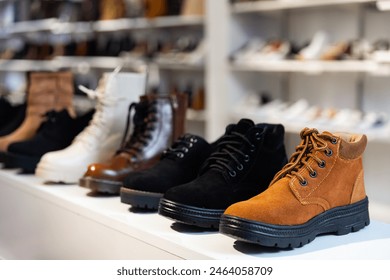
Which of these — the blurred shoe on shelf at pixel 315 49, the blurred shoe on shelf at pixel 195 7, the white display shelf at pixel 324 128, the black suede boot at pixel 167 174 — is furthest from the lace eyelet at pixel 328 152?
the blurred shoe on shelf at pixel 195 7

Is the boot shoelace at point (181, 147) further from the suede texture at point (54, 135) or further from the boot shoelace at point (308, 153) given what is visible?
the suede texture at point (54, 135)

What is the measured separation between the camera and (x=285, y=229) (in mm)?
1016

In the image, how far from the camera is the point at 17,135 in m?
2.04

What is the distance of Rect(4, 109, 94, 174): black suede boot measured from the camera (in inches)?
72.5

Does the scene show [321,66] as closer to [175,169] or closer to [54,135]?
[54,135]

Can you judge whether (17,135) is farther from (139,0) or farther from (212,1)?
(139,0)

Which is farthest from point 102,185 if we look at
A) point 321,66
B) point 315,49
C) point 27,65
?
point 27,65

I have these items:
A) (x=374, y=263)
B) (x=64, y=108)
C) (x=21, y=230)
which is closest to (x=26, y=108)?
(x=64, y=108)

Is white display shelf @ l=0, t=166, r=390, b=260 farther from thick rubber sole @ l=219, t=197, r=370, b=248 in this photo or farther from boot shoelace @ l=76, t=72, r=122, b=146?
boot shoelace @ l=76, t=72, r=122, b=146

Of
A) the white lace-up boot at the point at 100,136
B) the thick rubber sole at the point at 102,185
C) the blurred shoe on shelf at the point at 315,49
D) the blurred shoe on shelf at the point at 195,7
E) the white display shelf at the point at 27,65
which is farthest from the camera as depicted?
the white display shelf at the point at 27,65

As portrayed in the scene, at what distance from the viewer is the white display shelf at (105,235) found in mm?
1037

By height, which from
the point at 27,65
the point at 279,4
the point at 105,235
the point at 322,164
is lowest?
the point at 105,235

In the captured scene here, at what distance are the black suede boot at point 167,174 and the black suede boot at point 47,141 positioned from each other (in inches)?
23.1

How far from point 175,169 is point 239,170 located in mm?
197
